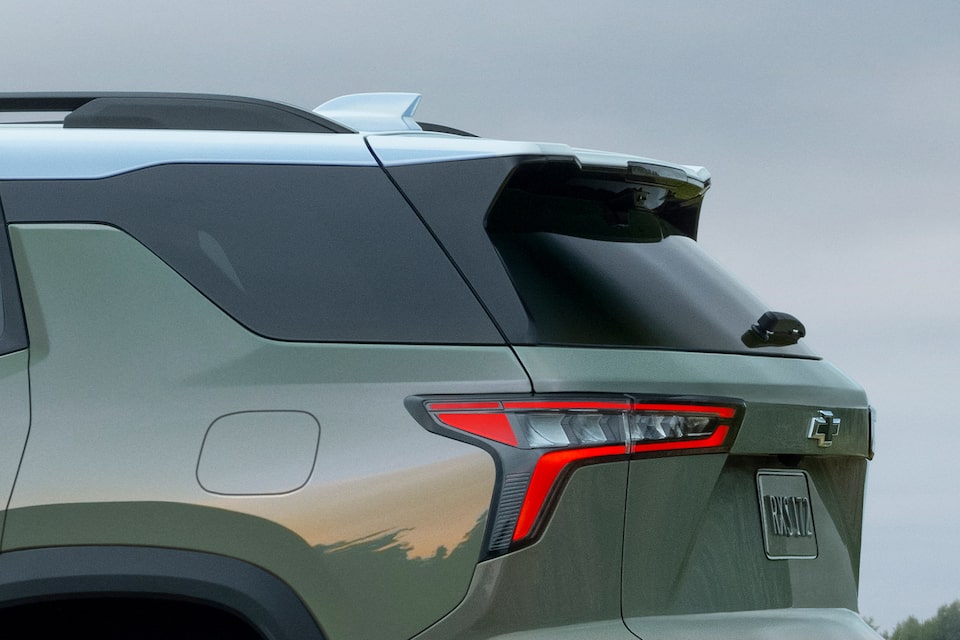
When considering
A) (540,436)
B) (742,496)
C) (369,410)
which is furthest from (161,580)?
(742,496)

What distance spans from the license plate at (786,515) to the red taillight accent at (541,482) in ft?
1.68

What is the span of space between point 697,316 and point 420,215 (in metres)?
0.66

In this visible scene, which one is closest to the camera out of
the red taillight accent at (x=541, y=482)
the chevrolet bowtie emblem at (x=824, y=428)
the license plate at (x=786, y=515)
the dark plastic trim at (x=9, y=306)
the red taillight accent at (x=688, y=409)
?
the red taillight accent at (x=541, y=482)

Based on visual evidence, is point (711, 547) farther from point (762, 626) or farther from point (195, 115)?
point (195, 115)

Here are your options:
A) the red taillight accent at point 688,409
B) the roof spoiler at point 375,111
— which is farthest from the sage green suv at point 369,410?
the roof spoiler at point 375,111

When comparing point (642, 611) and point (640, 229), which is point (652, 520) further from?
point (640, 229)

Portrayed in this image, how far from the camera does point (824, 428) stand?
8.79ft

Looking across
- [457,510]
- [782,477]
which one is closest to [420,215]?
[457,510]

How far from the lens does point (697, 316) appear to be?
2631 mm

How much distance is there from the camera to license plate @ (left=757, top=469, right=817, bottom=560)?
2.54 m

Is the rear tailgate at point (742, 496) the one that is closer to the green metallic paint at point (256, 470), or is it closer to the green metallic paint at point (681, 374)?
the green metallic paint at point (681, 374)

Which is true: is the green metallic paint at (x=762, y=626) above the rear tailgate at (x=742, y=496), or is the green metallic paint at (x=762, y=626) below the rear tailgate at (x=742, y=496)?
below

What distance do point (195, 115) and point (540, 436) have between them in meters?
1.14

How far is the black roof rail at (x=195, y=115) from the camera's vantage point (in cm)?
272
